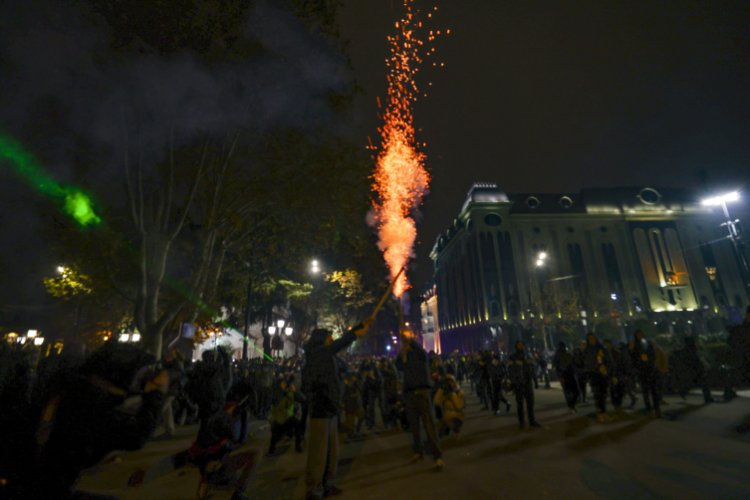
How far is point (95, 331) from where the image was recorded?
1089 inches

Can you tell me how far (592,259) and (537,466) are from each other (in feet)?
194

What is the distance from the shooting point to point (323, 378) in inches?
186

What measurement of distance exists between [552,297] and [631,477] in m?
48.2

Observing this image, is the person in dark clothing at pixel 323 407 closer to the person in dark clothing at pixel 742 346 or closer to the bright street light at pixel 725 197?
the person in dark clothing at pixel 742 346

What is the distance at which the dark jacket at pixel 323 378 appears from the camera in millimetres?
4625

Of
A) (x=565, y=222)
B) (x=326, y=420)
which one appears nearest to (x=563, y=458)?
(x=326, y=420)

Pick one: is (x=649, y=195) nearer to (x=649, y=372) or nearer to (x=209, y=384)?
(x=649, y=372)

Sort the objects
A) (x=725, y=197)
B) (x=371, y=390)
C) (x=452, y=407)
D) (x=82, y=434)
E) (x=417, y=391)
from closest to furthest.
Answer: (x=82, y=434), (x=417, y=391), (x=452, y=407), (x=371, y=390), (x=725, y=197)

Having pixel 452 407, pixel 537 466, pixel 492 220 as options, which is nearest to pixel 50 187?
pixel 452 407

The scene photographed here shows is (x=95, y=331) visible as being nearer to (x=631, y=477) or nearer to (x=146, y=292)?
(x=146, y=292)

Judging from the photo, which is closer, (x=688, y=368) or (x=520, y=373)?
(x=520, y=373)

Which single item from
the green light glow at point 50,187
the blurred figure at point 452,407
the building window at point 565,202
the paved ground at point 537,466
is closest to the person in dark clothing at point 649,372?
the paved ground at point 537,466

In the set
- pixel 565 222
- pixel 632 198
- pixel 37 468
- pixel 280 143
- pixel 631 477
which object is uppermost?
pixel 632 198

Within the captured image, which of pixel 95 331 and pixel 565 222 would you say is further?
pixel 565 222
